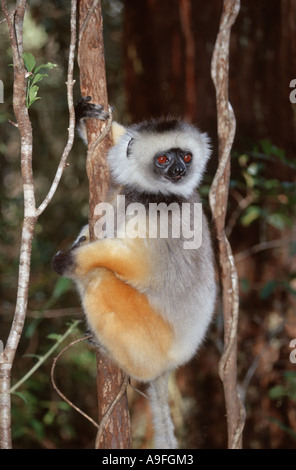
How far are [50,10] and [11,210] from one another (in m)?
2.31

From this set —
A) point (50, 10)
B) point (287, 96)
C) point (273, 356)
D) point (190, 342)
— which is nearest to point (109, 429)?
point (190, 342)


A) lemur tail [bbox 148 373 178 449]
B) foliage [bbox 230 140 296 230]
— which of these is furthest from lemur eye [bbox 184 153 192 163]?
lemur tail [bbox 148 373 178 449]

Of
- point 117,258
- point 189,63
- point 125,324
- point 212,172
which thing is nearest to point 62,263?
point 117,258

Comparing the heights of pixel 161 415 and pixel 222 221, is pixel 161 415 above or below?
below

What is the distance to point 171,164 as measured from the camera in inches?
114

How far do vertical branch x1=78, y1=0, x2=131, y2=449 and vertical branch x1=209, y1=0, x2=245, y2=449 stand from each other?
1.87 ft

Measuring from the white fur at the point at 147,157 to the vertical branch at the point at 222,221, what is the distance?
38 cm

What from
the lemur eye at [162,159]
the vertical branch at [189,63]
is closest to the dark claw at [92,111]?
the lemur eye at [162,159]

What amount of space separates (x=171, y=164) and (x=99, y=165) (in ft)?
1.79

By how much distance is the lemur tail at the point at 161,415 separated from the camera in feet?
9.11

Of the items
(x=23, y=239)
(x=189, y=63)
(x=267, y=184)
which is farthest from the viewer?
(x=189, y=63)

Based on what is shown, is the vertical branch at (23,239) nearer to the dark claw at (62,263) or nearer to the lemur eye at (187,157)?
the dark claw at (62,263)

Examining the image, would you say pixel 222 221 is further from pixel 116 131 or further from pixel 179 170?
pixel 116 131

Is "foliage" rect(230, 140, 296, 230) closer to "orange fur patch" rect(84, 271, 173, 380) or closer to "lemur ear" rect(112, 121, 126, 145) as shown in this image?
"lemur ear" rect(112, 121, 126, 145)
